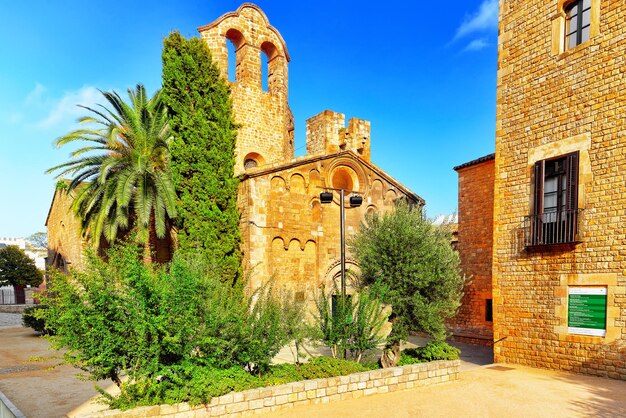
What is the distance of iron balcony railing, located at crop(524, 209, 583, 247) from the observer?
893cm

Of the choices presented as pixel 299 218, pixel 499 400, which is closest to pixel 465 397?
pixel 499 400

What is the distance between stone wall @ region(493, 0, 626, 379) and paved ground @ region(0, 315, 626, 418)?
2.52ft

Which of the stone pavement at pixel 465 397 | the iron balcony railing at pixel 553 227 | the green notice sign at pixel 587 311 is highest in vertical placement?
the iron balcony railing at pixel 553 227

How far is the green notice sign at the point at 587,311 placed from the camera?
8539mm

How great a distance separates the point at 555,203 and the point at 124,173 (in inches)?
523

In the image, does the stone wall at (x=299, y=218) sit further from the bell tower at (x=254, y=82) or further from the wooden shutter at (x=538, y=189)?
the wooden shutter at (x=538, y=189)

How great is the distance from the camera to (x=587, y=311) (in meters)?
8.73

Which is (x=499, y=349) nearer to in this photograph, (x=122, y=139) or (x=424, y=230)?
(x=424, y=230)

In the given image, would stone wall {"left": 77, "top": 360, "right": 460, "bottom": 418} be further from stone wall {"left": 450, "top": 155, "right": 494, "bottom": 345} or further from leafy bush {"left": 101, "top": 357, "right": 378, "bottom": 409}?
stone wall {"left": 450, "top": 155, "right": 494, "bottom": 345}

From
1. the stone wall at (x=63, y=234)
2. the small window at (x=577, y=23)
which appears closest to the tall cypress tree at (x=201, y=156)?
the stone wall at (x=63, y=234)

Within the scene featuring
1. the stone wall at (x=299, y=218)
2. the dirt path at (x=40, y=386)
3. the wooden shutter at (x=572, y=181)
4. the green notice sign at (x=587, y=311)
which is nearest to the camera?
→ the dirt path at (x=40, y=386)

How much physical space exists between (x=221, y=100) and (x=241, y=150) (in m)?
4.13

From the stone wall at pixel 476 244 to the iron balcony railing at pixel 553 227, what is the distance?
11.9ft

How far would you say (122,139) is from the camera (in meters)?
15.2
